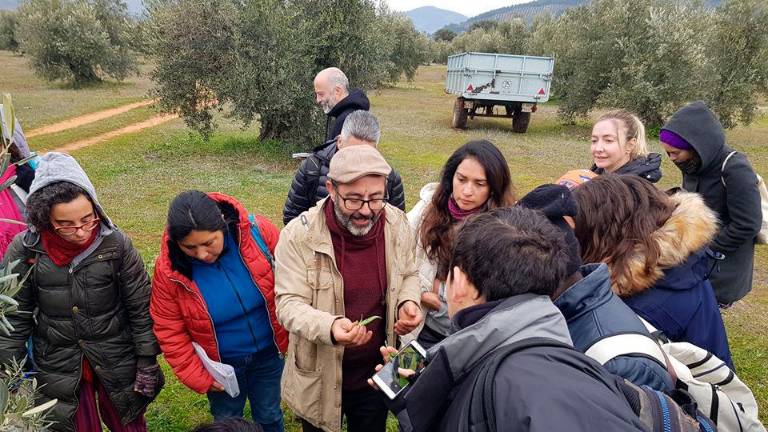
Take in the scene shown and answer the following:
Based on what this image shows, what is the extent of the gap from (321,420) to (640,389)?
164cm

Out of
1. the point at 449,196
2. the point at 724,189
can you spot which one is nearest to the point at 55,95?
the point at 449,196

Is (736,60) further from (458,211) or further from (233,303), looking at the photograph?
(233,303)

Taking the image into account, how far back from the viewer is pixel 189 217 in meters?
2.15

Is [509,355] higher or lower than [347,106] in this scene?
lower

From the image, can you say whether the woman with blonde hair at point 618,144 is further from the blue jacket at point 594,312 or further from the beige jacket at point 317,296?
the blue jacket at point 594,312

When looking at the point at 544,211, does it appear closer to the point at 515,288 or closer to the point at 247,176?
the point at 515,288

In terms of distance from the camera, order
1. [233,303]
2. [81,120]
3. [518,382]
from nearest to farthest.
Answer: [518,382] → [233,303] → [81,120]

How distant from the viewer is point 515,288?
1314 millimetres

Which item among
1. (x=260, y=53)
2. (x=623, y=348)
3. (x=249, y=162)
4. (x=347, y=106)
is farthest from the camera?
(x=249, y=162)

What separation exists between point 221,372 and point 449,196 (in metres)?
1.58

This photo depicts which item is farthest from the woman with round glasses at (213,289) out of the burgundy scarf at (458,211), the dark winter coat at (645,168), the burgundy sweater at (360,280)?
the dark winter coat at (645,168)

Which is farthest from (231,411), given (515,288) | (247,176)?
(247,176)

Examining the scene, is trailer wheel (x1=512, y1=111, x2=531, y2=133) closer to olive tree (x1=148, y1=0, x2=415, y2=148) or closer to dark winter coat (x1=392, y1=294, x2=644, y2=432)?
olive tree (x1=148, y1=0, x2=415, y2=148)

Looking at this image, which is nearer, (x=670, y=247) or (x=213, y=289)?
(x=670, y=247)
